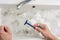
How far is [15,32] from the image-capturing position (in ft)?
4.35

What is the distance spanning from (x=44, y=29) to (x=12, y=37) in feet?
0.47

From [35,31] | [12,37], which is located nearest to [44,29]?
[35,31]

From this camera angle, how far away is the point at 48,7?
→ 4.34ft

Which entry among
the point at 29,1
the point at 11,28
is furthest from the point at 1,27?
the point at 29,1

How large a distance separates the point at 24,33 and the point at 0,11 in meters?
0.14

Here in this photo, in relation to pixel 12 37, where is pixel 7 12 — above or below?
above

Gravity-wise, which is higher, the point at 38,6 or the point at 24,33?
the point at 38,6

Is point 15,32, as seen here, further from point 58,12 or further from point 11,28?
point 58,12

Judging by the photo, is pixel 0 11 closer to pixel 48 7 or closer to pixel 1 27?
pixel 1 27

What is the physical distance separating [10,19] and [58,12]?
21 cm

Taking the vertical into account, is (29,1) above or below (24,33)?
above

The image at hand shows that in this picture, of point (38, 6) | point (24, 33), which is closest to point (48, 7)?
point (38, 6)

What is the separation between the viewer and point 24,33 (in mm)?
1326

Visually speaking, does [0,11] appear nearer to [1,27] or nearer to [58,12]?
[1,27]
